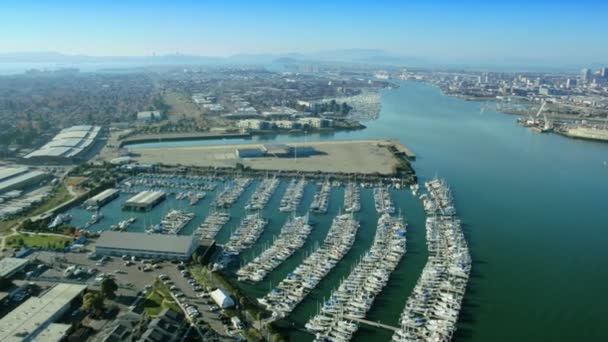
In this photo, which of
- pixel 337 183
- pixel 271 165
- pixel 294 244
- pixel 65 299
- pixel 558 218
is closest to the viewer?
pixel 65 299

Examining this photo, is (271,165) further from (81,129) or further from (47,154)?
(81,129)

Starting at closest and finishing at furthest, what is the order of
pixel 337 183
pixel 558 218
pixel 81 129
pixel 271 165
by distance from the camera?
pixel 558 218 < pixel 337 183 < pixel 271 165 < pixel 81 129

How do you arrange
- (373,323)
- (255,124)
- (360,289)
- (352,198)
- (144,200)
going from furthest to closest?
(255,124), (352,198), (144,200), (360,289), (373,323)

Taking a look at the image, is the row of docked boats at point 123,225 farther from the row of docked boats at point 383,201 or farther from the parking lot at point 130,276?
the row of docked boats at point 383,201

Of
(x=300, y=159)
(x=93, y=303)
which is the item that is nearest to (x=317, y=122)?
(x=300, y=159)

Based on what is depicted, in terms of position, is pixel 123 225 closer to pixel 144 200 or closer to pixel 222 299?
pixel 144 200

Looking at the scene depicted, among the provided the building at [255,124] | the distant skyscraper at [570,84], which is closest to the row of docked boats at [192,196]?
the building at [255,124]

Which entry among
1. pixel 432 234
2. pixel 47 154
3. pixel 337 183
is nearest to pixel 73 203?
pixel 47 154
